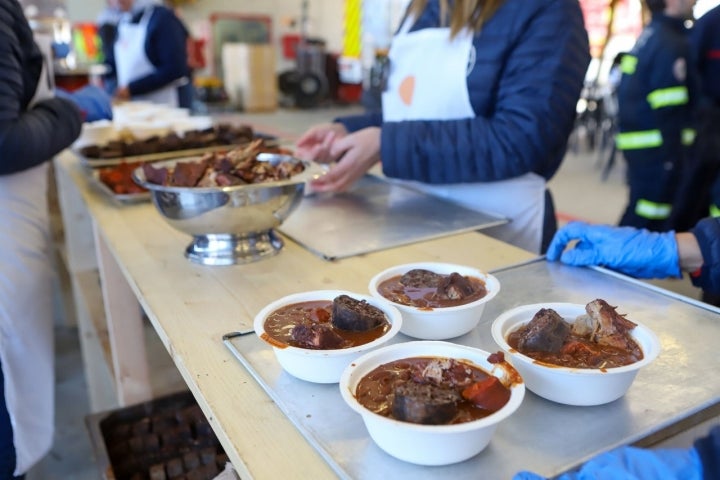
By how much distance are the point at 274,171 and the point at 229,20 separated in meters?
10.0

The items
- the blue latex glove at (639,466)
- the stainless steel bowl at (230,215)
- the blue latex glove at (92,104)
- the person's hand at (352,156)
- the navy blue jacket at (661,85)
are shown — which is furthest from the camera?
the navy blue jacket at (661,85)

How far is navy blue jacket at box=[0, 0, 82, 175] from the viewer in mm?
1183

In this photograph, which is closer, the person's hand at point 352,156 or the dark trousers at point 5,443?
the dark trousers at point 5,443

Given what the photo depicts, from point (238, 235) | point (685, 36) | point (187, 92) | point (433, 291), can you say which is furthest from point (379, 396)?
point (187, 92)

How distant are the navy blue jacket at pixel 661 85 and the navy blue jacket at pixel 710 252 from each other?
6.65 ft

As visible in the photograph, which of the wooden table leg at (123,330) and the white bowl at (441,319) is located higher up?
the white bowl at (441,319)

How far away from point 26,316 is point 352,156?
0.83 m

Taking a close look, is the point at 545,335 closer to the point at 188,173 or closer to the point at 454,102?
the point at 188,173

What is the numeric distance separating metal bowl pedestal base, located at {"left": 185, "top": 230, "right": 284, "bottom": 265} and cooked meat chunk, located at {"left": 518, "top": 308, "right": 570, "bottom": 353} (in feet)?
2.09

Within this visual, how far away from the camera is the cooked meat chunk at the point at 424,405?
595 mm

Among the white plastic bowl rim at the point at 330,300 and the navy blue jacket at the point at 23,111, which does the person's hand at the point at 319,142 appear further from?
the white plastic bowl rim at the point at 330,300

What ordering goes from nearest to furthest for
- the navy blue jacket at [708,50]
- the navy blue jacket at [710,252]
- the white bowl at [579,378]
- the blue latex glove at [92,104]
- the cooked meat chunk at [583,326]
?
the white bowl at [579,378] → the cooked meat chunk at [583,326] → the navy blue jacket at [710,252] → the blue latex glove at [92,104] → the navy blue jacket at [708,50]

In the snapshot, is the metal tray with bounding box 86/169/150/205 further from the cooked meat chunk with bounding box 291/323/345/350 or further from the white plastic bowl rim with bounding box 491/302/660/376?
the white plastic bowl rim with bounding box 491/302/660/376

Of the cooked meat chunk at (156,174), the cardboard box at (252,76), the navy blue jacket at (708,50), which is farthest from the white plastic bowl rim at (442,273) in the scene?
the cardboard box at (252,76)
